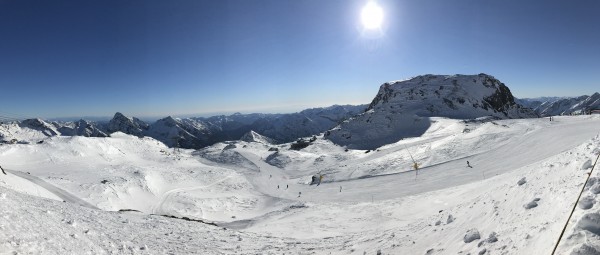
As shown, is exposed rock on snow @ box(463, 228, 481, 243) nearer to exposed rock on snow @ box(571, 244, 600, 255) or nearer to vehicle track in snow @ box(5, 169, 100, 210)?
exposed rock on snow @ box(571, 244, 600, 255)

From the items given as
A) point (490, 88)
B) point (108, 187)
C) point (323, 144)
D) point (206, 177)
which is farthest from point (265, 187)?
point (490, 88)

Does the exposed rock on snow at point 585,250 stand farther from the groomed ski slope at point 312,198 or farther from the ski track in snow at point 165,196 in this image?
the ski track in snow at point 165,196

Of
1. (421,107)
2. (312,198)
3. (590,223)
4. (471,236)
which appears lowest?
(312,198)

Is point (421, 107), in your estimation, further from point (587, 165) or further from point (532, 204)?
point (532, 204)

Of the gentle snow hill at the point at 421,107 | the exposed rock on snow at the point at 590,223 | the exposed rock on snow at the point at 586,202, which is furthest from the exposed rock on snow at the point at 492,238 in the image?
the gentle snow hill at the point at 421,107

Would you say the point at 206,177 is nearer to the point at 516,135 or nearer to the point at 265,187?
the point at 265,187

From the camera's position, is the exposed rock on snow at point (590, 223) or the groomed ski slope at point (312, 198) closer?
the exposed rock on snow at point (590, 223)

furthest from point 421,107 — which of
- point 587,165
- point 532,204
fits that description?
point 532,204
